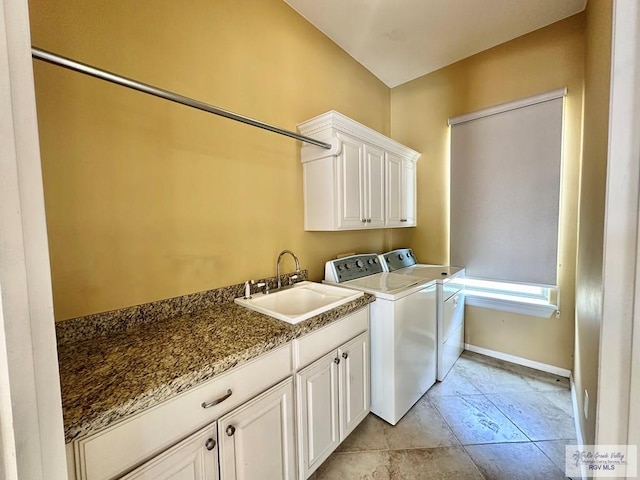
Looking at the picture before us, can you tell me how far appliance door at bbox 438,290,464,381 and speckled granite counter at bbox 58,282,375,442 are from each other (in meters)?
1.35

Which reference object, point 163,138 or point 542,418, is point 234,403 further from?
point 542,418

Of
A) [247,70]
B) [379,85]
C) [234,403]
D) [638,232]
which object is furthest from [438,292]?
[379,85]

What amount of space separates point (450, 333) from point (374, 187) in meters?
1.49

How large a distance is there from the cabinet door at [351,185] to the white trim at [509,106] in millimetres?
1297

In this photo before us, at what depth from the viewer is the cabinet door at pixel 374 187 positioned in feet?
7.27

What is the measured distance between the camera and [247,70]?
170cm

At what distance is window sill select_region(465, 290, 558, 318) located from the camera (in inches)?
92.5

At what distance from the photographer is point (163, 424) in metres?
0.82

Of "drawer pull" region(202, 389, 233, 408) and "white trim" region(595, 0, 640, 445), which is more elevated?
"white trim" region(595, 0, 640, 445)

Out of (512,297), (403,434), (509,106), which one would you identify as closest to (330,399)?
(403,434)

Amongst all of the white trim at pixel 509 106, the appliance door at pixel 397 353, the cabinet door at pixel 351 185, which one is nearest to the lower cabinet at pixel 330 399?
the appliance door at pixel 397 353

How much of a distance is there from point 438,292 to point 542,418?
1.04m

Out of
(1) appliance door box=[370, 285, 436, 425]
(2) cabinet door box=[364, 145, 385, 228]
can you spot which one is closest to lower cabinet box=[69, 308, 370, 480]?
(1) appliance door box=[370, 285, 436, 425]

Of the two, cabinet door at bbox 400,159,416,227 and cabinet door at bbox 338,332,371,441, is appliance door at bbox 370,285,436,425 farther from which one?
cabinet door at bbox 400,159,416,227
